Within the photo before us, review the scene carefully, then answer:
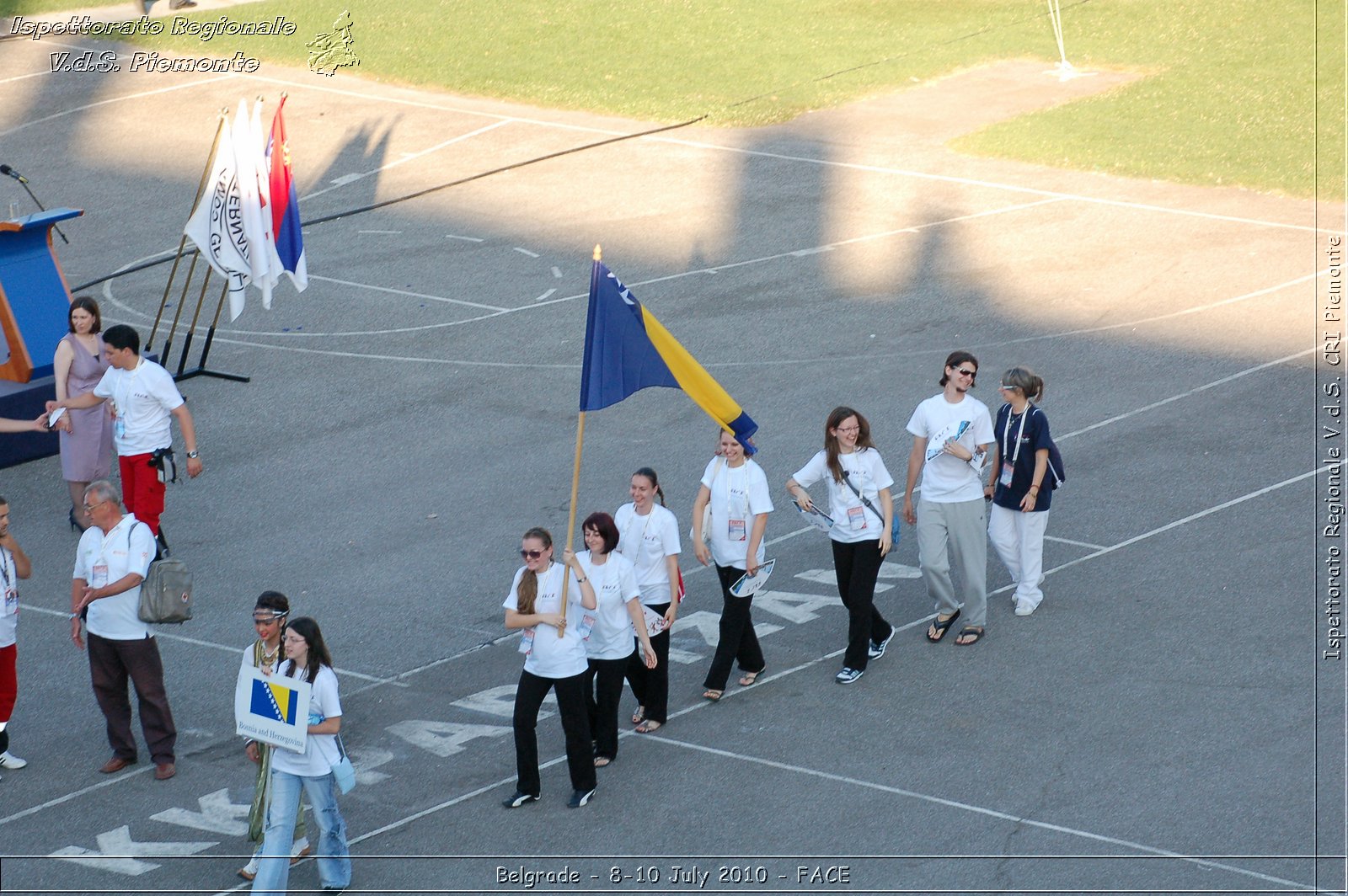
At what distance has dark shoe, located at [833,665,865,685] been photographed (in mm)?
10297

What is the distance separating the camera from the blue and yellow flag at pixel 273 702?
788 cm

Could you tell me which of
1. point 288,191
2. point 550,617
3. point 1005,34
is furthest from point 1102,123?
point 550,617

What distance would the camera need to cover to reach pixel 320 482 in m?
14.2

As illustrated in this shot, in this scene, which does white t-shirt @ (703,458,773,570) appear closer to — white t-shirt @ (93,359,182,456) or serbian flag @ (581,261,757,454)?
serbian flag @ (581,261,757,454)

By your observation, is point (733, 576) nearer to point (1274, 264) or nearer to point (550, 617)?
point (550, 617)

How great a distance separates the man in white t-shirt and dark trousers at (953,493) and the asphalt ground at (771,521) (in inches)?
14.9

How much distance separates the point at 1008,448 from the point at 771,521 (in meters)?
2.66

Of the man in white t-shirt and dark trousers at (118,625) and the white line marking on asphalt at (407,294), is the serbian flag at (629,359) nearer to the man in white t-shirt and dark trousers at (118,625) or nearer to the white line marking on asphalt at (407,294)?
the man in white t-shirt and dark trousers at (118,625)

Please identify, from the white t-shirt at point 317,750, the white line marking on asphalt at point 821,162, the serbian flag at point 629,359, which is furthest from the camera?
the white line marking on asphalt at point 821,162

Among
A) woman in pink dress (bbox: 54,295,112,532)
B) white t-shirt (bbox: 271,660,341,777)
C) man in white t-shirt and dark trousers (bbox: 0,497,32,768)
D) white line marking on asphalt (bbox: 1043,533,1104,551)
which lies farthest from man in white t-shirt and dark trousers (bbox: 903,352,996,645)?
woman in pink dress (bbox: 54,295,112,532)

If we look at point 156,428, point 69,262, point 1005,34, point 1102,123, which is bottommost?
point 156,428

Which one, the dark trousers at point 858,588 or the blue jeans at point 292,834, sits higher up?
the dark trousers at point 858,588

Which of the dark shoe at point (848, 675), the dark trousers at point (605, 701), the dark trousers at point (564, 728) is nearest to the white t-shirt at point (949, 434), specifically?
the dark shoe at point (848, 675)

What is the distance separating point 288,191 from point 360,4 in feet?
67.7
